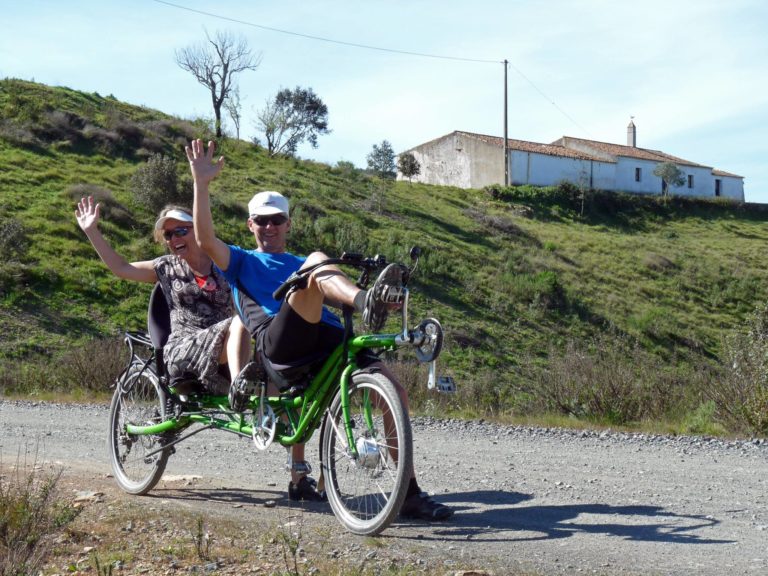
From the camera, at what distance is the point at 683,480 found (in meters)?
6.04

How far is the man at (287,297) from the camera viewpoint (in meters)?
4.32

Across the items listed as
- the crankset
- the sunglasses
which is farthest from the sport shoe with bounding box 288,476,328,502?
the sunglasses

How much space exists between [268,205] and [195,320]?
115cm

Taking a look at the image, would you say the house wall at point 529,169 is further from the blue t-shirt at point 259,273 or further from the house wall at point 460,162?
the blue t-shirt at point 259,273

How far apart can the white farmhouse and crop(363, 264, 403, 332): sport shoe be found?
6151 cm

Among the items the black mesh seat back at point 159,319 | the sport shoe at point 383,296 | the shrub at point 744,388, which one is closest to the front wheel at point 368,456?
the sport shoe at point 383,296

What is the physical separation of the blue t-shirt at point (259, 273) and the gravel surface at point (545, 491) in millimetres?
1259

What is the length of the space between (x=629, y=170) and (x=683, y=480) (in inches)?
2752

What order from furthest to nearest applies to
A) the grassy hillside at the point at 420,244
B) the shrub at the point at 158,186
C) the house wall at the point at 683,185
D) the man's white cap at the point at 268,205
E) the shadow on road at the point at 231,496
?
the house wall at the point at 683,185 < the shrub at the point at 158,186 < the grassy hillside at the point at 420,244 < the shadow on road at the point at 231,496 < the man's white cap at the point at 268,205

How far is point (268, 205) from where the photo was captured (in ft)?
17.6

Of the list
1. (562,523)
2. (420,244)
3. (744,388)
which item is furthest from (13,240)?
(562,523)

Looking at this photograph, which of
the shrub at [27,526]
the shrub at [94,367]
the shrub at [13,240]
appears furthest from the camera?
the shrub at [13,240]

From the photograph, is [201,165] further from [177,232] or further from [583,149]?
[583,149]

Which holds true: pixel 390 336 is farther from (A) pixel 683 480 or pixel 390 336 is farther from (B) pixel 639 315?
(B) pixel 639 315
